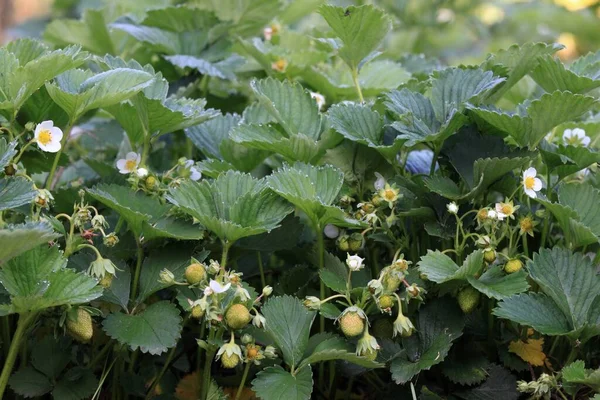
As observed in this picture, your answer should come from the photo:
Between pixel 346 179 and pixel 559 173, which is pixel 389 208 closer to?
pixel 346 179

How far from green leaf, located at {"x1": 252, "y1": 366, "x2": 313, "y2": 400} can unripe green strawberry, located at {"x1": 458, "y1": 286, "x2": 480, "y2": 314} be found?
0.68 feet

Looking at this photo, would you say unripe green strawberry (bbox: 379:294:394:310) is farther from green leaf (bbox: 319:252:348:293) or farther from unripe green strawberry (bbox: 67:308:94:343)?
unripe green strawberry (bbox: 67:308:94:343)

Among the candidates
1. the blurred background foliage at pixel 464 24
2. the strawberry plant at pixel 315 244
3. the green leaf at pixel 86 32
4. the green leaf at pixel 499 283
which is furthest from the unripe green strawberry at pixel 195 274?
the blurred background foliage at pixel 464 24

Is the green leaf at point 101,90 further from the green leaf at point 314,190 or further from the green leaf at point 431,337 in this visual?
the green leaf at point 431,337

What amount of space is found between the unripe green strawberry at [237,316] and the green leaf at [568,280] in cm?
34

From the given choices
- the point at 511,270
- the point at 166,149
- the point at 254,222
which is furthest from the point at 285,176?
the point at 166,149

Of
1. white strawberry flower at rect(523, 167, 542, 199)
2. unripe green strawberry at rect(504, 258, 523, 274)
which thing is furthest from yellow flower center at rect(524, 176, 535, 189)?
unripe green strawberry at rect(504, 258, 523, 274)

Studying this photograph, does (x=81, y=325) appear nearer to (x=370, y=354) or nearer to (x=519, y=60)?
(x=370, y=354)

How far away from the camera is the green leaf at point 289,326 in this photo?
851mm

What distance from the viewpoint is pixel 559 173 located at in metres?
1.00

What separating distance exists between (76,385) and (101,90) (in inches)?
14.5

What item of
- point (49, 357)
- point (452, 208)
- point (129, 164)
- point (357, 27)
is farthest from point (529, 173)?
point (49, 357)

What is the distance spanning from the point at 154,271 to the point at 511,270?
44 cm

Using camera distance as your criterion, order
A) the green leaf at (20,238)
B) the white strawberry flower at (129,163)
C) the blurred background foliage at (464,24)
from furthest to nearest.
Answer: the blurred background foliage at (464,24)
the white strawberry flower at (129,163)
the green leaf at (20,238)
